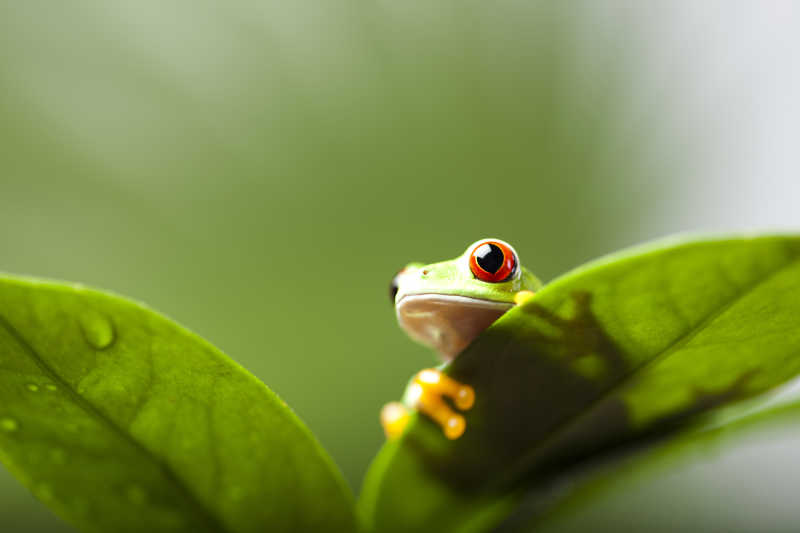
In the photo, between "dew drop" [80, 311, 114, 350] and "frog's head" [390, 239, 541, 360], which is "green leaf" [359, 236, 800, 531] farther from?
"frog's head" [390, 239, 541, 360]

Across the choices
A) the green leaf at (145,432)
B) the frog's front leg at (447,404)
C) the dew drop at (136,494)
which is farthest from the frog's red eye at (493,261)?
the dew drop at (136,494)

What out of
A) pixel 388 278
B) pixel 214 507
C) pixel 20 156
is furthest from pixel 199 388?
pixel 20 156

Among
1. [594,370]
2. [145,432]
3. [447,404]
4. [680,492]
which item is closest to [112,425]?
[145,432]

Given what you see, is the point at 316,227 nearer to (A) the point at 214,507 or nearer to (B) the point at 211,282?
(B) the point at 211,282

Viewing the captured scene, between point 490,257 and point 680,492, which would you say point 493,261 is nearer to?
point 490,257

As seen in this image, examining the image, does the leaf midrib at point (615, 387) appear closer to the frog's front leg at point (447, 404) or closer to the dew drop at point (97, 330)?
the frog's front leg at point (447, 404)

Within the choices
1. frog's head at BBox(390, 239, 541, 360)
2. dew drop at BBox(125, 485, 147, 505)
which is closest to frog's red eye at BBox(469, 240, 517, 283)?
frog's head at BBox(390, 239, 541, 360)
